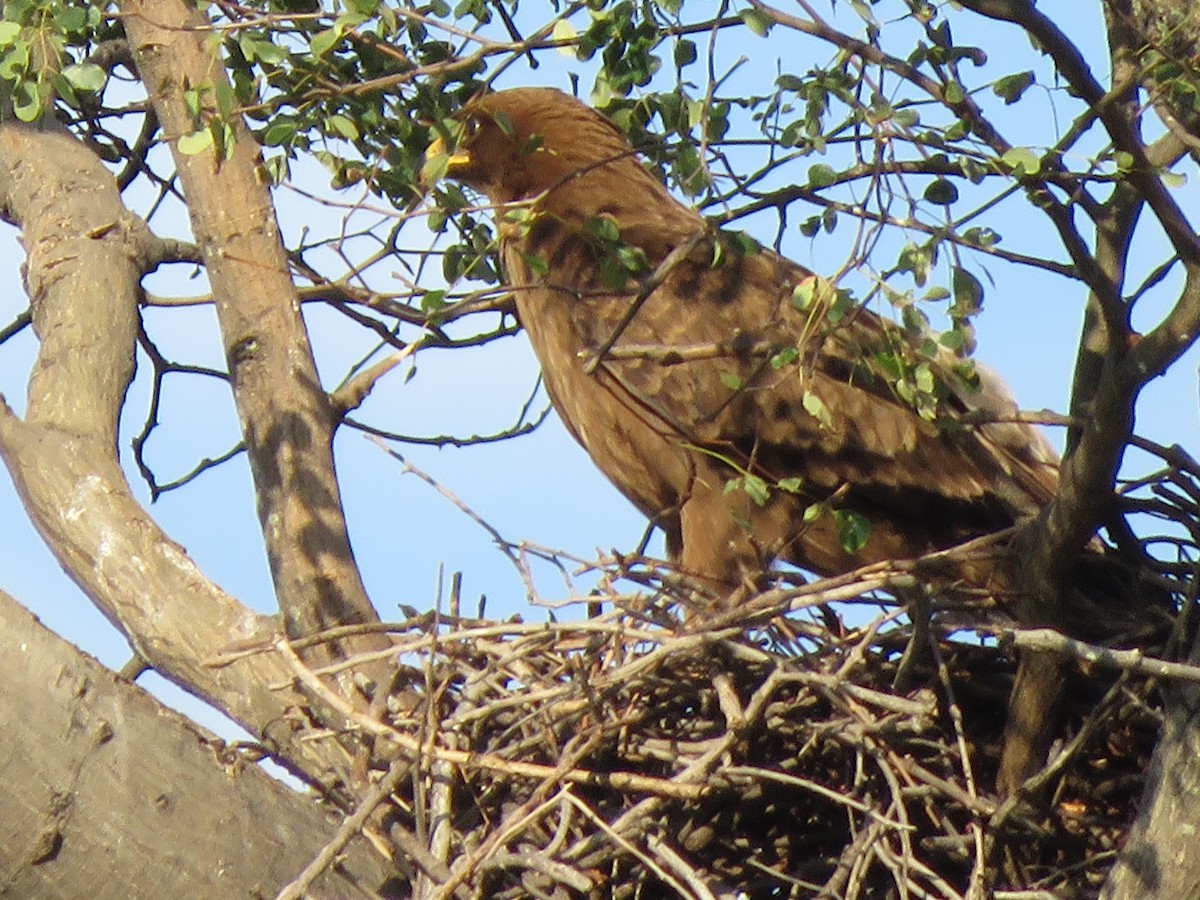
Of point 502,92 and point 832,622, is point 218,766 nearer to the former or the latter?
point 832,622

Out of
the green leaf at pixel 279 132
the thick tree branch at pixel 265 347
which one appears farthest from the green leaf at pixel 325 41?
the thick tree branch at pixel 265 347

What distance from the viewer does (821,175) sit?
9.07 feet

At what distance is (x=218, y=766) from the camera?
257 cm

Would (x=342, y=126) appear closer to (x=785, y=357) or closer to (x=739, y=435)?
(x=785, y=357)

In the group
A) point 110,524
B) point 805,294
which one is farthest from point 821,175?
point 110,524

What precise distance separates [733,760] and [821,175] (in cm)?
120

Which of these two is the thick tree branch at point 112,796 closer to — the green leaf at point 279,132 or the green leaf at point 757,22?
the green leaf at point 279,132

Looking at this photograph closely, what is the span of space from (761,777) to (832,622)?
2.17ft

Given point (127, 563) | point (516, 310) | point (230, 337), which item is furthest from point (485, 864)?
point (516, 310)

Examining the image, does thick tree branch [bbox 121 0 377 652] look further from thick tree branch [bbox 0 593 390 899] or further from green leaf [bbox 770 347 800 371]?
green leaf [bbox 770 347 800 371]

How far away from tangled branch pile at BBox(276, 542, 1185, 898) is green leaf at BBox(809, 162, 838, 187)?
756mm

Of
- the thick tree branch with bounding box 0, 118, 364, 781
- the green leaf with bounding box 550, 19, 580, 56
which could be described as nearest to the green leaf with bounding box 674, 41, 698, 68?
the green leaf with bounding box 550, 19, 580, 56

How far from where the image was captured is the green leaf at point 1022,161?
2527 mm

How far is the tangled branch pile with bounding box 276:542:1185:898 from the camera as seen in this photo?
10.1ft
